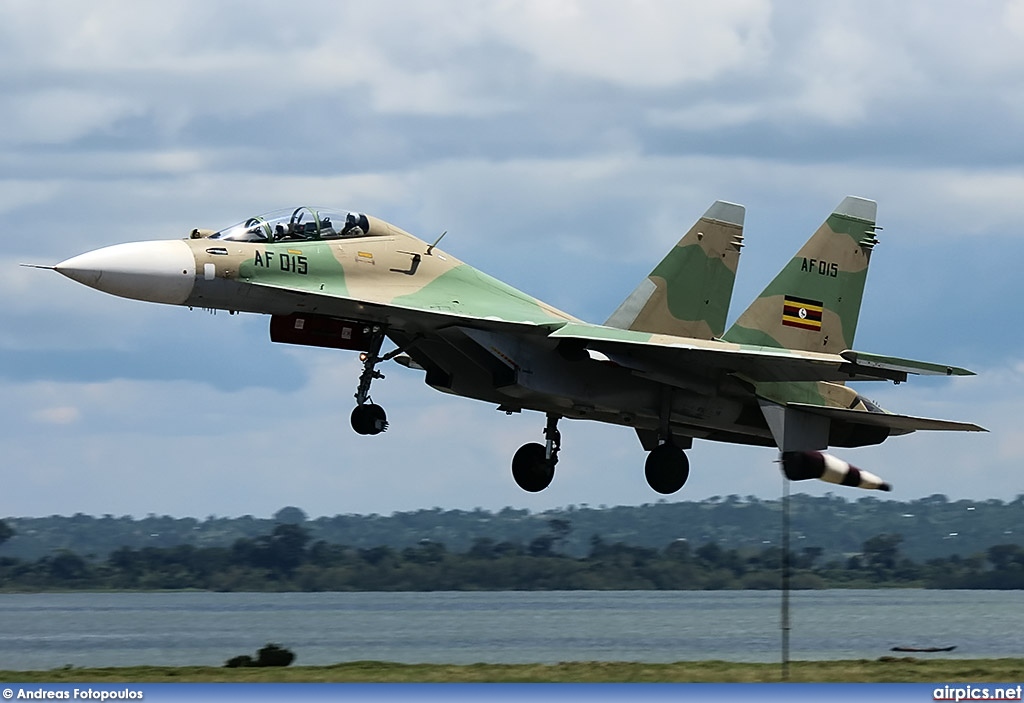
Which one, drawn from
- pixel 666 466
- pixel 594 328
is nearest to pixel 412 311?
pixel 594 328

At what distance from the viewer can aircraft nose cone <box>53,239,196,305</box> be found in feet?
67.6

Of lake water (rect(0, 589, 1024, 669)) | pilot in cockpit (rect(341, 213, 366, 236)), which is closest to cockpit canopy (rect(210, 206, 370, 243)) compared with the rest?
pilot in cockpit (rect(341, 213, 366, 236))

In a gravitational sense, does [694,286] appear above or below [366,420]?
above

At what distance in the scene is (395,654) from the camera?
115 feet

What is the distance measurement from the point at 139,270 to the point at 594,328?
6592mm

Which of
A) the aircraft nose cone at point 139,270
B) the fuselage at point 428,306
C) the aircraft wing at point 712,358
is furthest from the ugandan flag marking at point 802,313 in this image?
the aircraft nose cone at point 139,270

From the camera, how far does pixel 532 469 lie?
26.3 metres

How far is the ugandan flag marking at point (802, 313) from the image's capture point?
26625 mm

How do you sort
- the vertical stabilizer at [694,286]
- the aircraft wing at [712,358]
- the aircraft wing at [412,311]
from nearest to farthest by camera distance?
the aircraft wing at [412,311] < the aircraft wing at [712,358] < the vertical stabilizer at [694,286]

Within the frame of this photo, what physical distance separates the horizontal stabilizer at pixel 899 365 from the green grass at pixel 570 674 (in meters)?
4.05

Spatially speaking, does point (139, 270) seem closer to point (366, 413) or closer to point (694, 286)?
point (366, 413)

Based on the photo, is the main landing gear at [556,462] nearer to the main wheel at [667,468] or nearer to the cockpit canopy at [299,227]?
the main wheel at [667,468]

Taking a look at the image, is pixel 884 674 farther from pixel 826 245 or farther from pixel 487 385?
pixel 826 245

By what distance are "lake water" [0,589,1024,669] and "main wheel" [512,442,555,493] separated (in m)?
5.07
